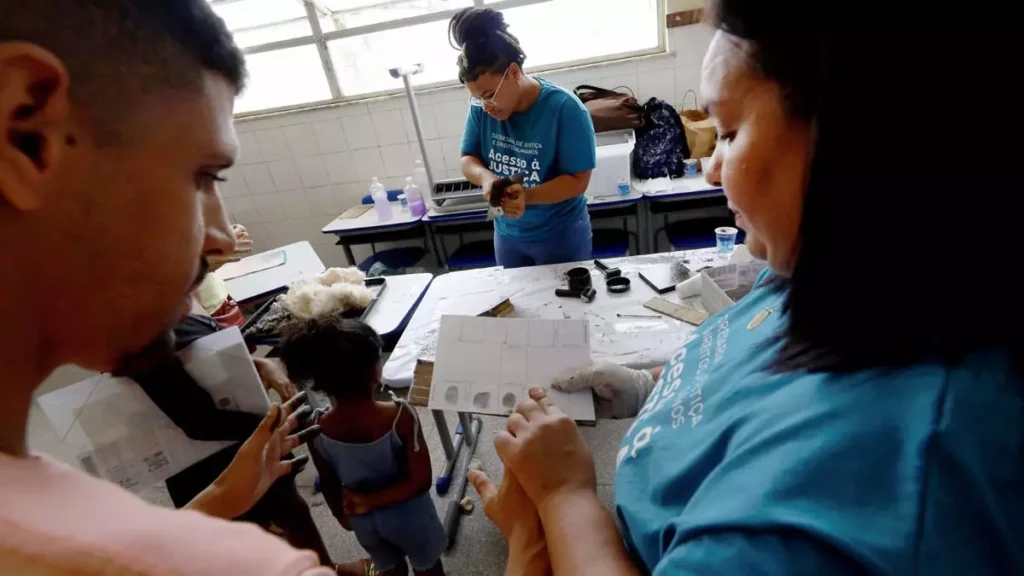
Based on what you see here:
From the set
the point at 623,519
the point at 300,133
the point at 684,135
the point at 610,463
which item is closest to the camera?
the point at 623,519

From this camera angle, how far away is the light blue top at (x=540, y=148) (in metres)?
1.82

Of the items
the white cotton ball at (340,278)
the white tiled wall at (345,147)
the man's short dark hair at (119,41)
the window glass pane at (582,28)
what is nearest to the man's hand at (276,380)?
the white cotton ball at (340,278)

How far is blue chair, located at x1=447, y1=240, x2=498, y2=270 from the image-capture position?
2885 millimetres

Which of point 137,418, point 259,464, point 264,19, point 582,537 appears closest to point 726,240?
point 582,537

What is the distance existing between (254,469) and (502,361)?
0.60 m

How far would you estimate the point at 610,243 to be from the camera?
2.73 meters

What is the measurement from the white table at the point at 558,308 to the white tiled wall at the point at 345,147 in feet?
5.78

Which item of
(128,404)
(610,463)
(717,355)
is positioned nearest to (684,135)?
(610,463)

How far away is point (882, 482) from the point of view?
13.9 inches

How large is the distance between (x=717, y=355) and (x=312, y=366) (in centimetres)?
107

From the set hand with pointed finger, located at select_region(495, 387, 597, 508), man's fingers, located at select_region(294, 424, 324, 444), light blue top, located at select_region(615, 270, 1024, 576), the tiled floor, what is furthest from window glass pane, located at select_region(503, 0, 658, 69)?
light blue top, located at select_region(615, 270, 1024, 576)

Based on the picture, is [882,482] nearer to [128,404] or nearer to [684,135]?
[128,404]

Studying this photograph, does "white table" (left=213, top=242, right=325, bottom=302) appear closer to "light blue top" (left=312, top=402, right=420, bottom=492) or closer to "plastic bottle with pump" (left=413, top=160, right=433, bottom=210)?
"plastic bottle with pump" (left=413, top=160, right=433, bottom=210)

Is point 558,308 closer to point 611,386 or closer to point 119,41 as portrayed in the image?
point 611,386
